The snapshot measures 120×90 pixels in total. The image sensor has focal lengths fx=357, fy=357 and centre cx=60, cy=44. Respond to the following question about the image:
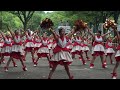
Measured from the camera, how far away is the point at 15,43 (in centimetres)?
1483

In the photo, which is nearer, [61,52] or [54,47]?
[61,52]
